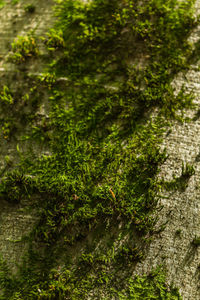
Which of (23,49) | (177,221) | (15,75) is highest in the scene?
(23,49)

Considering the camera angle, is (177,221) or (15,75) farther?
(15,75)

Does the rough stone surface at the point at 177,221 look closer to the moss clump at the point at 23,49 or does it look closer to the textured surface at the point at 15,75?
the textured surface at the point at 15,75

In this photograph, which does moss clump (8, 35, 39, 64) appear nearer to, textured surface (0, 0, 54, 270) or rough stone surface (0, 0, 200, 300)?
textured surface (0, 0, 54, 270)

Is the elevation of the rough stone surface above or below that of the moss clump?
below

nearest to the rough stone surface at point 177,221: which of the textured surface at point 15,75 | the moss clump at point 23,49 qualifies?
the textured surface at point 15,75

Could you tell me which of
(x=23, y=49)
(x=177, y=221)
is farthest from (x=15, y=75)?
(x=177, y=221)

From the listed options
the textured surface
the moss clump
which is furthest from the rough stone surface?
the moss clump

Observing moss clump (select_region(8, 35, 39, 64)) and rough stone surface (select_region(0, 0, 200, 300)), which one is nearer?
rough stone surface (select_region(0, 0, 200, 300))

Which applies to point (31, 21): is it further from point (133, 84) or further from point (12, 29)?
point (133, 84)

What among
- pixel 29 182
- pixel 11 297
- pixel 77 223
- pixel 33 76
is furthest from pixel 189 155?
pixel 11 297

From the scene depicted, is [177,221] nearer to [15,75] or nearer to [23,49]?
[15,75]

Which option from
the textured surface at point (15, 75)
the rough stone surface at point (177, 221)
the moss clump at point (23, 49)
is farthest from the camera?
the moss clump at point (23, 49)
